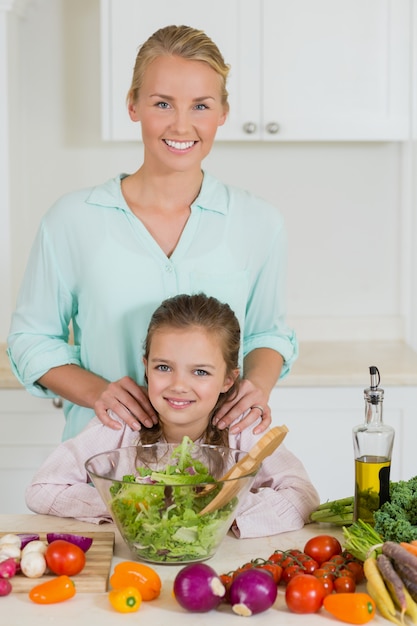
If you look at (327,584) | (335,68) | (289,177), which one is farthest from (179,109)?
(289,177)

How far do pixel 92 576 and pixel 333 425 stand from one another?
1887mm

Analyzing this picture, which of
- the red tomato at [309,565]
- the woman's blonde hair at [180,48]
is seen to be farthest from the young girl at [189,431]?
the woman's blonde hair at [180,48]

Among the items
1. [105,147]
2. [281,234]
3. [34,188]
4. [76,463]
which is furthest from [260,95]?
[76,463]

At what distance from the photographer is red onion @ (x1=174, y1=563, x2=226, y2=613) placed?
142 cm

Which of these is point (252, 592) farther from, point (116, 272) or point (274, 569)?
point (116, 272)

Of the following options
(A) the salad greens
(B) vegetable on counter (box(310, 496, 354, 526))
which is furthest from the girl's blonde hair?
(A) the salad greens

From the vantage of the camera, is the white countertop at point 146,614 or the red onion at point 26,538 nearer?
the white countertop at point 146,614

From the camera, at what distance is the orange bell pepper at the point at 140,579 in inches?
58.6

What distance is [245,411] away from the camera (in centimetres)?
208

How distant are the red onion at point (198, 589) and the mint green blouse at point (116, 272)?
2.87 ft

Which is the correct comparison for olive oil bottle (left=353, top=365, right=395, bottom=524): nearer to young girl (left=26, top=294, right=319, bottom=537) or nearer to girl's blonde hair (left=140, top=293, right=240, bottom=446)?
young girl (left=26, top=294, right=319, bottom=537)

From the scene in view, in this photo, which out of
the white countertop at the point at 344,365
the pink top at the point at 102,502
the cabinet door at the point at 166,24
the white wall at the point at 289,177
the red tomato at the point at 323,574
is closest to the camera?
the red tomato at the point at 323,574

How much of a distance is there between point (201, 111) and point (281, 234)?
374mm

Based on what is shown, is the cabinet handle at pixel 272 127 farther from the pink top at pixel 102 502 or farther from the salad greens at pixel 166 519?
the salad greens at pixel 166 519
